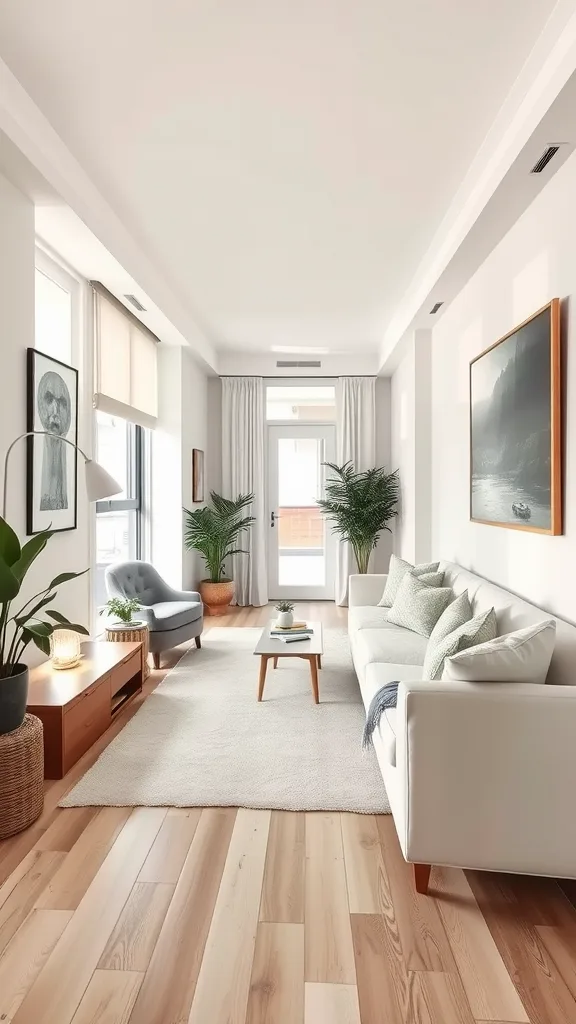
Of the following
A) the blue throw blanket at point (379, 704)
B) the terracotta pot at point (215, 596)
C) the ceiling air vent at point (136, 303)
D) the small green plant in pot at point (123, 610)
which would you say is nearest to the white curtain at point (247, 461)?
the terracotta pot at point (215, 596)

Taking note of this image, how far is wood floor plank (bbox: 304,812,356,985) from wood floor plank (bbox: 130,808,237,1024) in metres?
0.29

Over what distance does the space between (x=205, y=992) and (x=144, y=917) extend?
349 mm

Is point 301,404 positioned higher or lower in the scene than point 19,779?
higher

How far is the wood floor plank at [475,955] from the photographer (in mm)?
1489

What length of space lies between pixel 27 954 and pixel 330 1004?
80 centimetres

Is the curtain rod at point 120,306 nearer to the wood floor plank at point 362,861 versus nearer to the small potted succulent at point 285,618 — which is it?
the small potted succulent at point 285,618

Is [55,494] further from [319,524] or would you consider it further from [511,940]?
[319,524]

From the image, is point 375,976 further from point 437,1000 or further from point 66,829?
point 66,829

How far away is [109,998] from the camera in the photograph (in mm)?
1503

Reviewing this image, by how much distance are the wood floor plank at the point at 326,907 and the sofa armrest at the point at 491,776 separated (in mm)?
274

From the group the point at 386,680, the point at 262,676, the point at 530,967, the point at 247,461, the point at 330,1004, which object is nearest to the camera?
the point at 330,1004

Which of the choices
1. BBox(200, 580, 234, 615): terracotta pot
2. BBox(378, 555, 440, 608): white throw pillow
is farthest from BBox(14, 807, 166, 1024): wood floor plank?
BBox(200, 580, 234, 615): terracotta pot

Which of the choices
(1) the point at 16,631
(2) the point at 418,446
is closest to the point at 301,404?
(2) the point at 418,446

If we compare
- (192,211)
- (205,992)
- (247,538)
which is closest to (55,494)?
(192,211)
